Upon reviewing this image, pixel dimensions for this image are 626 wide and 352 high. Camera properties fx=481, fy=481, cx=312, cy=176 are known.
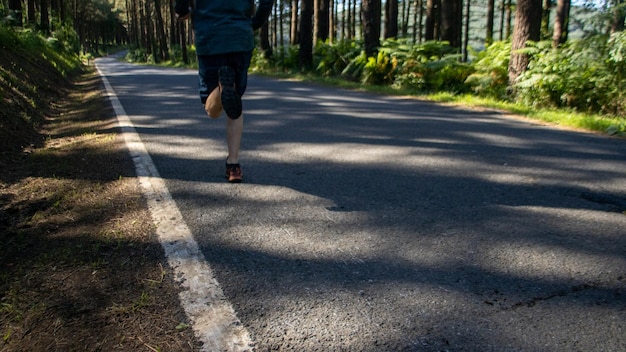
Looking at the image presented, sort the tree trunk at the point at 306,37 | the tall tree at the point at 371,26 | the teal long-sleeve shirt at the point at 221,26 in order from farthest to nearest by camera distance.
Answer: the tree trunk at the point at 306,37, the tall tree at the point at 371,26, the teal long-sleeve shirt at the point at 221,26

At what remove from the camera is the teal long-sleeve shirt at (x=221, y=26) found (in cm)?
366

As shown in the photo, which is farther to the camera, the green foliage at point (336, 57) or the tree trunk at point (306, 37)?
the tree trunk at point (306, 37)

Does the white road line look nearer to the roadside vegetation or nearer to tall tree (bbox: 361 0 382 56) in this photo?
the roadside vegetation

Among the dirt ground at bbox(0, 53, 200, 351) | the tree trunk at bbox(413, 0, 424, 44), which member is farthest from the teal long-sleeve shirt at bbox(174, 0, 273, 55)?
the tree trunk at bbox(413, 0, 424, 44)

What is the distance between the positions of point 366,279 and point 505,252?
811 mm

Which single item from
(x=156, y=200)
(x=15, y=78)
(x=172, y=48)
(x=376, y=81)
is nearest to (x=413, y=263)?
(x=156, y=200)

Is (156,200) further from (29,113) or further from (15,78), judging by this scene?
(15,78)

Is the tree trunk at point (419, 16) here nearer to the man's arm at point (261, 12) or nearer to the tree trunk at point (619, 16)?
the tree trunk at point (619, 16)

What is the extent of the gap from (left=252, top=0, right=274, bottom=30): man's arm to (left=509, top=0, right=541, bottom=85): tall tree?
690 centimetres

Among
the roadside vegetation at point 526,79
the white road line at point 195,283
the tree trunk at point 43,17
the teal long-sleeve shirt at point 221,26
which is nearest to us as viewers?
the white road line at point 195,283

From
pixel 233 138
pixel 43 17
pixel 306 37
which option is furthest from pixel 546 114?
pixel 43 17

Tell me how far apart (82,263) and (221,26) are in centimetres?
207

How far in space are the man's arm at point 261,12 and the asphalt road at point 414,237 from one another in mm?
1247

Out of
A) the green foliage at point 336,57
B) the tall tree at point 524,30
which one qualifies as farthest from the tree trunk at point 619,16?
the green foliage at point 336,57
